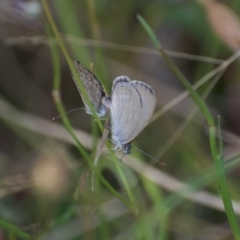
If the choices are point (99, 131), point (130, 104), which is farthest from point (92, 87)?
point (99, 131)

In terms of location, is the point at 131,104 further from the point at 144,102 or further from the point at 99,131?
the point at 99,131

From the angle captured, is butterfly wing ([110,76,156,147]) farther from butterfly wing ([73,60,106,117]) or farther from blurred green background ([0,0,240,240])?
blurred green background ([0,0,240,240])

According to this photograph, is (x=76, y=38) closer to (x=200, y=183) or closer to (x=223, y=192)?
(x=200, y=183)

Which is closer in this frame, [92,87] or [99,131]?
[92,87]

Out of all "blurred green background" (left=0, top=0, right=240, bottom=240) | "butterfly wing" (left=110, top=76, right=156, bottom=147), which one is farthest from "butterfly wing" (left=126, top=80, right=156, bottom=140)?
"blurred green background" (left=0, top=0, right=240, bottom=240)

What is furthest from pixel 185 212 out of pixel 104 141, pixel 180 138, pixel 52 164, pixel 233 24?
pixel 104 141

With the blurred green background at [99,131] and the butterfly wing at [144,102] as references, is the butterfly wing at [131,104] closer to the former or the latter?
the butterfly wing at [144,102]
